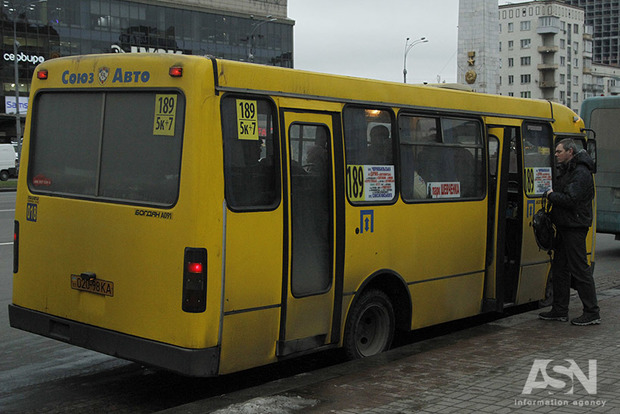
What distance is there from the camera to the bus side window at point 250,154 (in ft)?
19.1

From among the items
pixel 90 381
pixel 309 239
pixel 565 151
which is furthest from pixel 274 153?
pixel 565 151

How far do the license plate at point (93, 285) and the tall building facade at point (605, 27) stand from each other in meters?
193

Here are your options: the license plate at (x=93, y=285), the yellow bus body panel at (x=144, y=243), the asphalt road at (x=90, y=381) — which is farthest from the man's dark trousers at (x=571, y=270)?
the license plate at (x=93, y=285)

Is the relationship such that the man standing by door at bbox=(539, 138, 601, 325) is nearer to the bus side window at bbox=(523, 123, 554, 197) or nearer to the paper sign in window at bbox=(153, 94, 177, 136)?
the bus side window at bbox=(523, 123, 554, 197)

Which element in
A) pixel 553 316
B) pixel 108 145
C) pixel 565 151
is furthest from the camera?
pixel 553 316

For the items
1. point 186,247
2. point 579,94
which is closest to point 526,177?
point 186,247

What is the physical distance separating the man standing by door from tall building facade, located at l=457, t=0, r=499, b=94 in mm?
44516

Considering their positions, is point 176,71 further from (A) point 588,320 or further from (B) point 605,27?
(B) point 605,27

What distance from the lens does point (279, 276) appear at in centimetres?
622

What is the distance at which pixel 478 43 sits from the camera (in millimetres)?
51844

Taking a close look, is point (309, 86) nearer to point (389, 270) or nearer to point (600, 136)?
point (389, 270)

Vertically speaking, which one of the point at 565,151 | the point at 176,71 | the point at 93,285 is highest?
the point at 176,71

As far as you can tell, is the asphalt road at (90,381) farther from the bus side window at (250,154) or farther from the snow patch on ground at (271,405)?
the bus side window at (250,154)

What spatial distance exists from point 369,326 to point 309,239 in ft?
4.68
